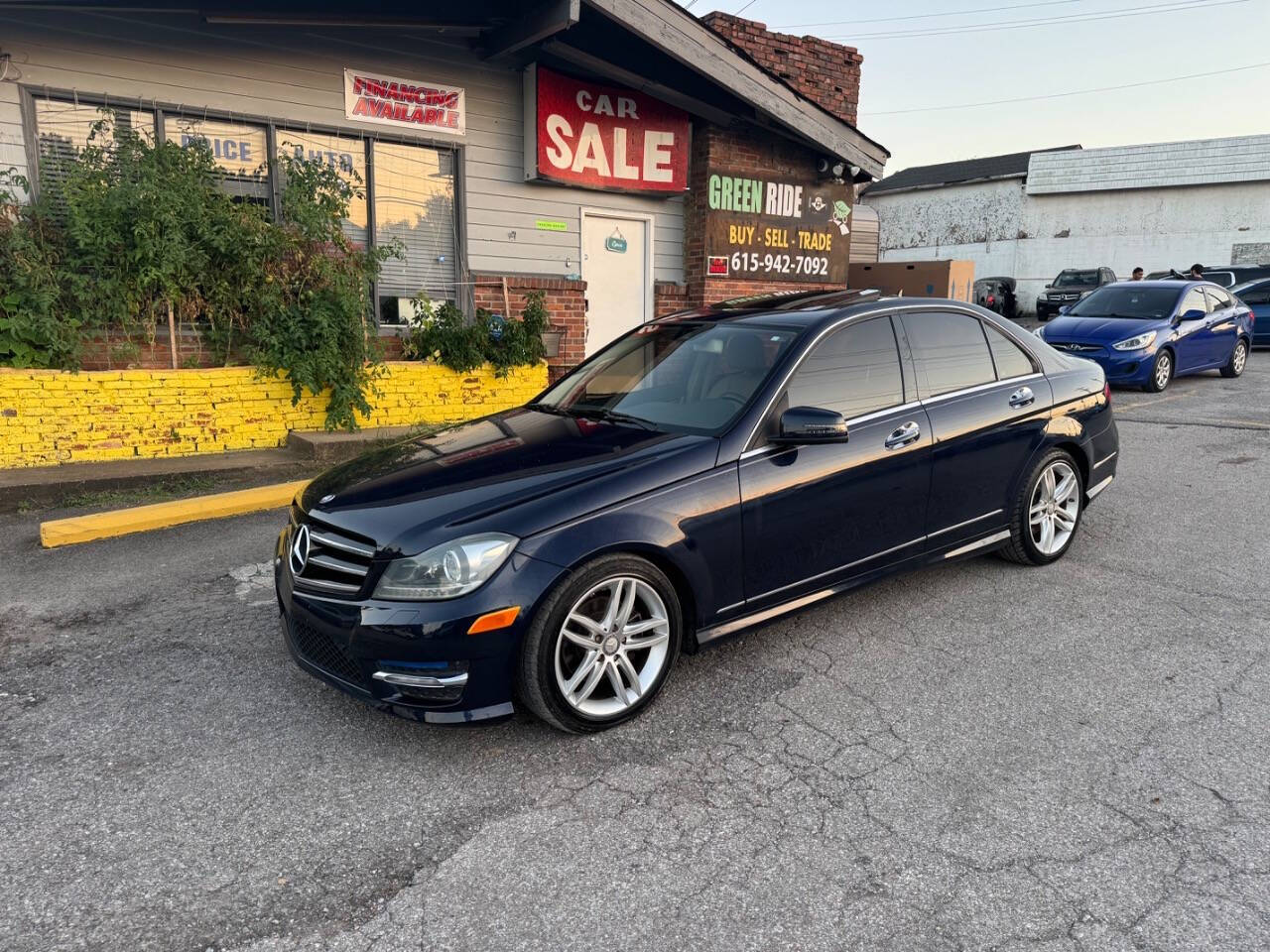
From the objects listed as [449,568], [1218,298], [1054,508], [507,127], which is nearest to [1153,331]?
[1218,298]

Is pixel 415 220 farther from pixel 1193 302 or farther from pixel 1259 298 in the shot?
pixel 1259 298

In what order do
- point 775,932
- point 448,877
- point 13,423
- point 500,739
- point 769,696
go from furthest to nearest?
1. point 13,423
2. point 769,696
3. point 500,739
4. point 448,877
5. point 775,932

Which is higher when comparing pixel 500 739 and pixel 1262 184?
pixel 1262 184

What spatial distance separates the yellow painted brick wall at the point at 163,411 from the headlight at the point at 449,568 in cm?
530

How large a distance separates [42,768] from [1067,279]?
94.0 ft

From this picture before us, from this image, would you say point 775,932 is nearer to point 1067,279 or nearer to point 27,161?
point 27,161

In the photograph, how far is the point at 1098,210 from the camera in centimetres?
3081

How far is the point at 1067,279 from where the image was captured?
26.3m

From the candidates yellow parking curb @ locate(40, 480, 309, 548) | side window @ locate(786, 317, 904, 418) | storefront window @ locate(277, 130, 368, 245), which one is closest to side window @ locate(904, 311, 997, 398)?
side window @ locate(786, 317, 904, 418)

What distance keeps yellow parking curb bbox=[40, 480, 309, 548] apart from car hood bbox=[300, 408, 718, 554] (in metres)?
2.59

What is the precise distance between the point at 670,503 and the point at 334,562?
125 cm

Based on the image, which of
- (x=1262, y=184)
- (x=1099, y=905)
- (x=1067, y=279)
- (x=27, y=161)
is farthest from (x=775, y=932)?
(x=1262, y=184)

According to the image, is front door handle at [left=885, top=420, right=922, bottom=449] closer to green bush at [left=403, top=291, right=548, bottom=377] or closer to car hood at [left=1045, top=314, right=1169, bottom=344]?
green bush at [left=403, top=291, right=548, bottom=377]

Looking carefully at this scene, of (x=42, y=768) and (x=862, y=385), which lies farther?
(x=862, y=385)
